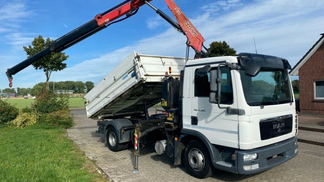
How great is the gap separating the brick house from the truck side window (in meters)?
12.9

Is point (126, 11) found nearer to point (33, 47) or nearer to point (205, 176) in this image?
point (205, 176)

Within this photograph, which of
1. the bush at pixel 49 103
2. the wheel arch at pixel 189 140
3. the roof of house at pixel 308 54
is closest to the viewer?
the wheel arch at pixel 189 140

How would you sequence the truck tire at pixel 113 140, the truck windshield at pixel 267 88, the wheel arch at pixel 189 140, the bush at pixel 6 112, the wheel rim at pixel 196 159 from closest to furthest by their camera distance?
the truck windshield at pixel 267 88
the wheel arch at pixel 189 140
the wheel rim at pixel 196 159
the truck tire at pixel 113 140
the bush at pixel 6 112

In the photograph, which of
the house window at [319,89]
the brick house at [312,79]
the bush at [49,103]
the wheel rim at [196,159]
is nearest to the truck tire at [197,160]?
the wheel rim at [196,159]

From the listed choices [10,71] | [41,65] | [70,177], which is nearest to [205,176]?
[70,177]

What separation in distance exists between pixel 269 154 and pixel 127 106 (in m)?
4.68

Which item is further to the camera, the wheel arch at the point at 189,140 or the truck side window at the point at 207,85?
the wheel arch at the point at 189,140

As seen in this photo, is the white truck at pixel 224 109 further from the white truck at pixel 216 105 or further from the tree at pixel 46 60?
the tree at pixel 46 60

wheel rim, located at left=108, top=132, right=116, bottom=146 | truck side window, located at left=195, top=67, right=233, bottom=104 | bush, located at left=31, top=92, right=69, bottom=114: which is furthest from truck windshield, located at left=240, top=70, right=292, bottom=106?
bush, located at left=31, top=92, right=69, bottom=114

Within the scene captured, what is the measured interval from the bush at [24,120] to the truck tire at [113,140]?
7.65m

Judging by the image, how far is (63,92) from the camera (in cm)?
1656

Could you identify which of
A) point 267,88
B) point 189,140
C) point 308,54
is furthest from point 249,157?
point 308,54

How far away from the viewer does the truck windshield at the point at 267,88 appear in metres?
4.45

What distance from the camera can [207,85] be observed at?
4.98 metres
